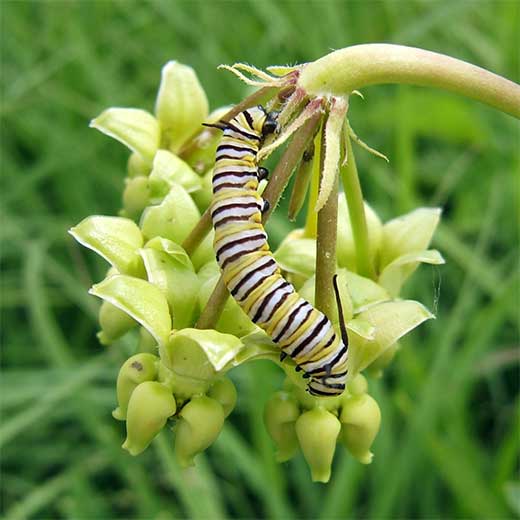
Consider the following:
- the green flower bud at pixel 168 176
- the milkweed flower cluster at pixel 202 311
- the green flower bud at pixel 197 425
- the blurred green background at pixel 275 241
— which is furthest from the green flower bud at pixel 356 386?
the blurred green background at pixel 275 241

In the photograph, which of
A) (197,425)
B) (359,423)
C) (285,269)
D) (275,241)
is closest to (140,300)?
(197,425)

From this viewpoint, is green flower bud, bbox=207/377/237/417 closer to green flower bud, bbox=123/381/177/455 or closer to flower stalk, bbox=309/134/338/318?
green flower bud, bbox=123/381/177/455

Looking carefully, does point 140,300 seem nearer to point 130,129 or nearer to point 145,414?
point 145,414

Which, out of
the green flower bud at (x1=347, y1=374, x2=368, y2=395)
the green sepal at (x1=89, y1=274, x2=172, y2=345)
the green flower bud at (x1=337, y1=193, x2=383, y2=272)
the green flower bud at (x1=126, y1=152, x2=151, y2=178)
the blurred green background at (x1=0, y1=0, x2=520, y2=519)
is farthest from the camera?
the blurred green background at (x1=0, y1=0, x2=520, y2=519)

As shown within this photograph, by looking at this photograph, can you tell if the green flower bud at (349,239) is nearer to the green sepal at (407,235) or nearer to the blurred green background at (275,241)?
the green sepal at (407,235)

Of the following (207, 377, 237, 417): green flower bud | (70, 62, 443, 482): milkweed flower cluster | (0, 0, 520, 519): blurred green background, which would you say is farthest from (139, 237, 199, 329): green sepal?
(0, 0, 520, 519): blurred green background

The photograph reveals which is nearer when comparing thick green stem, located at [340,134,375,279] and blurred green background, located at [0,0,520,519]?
Answer: thick green stem, located at [340,134,375,279]

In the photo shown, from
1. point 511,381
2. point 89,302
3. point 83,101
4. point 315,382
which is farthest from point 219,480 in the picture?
point 315,382

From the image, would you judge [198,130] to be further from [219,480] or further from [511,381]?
[511,381]
